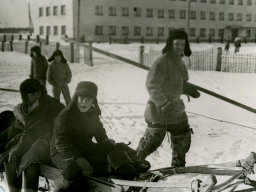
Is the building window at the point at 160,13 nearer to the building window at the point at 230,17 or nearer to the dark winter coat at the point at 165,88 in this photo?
the building window at the point at 230,17

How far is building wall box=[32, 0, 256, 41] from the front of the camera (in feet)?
137

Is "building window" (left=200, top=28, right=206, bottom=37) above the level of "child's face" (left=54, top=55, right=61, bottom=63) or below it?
above

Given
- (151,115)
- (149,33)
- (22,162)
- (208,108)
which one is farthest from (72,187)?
(149,33)

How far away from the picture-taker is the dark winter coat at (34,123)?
3.22 metres

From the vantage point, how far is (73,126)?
294cm

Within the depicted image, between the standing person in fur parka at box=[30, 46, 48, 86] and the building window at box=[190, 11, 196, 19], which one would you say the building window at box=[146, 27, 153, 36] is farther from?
the standing person in fur parka at box=[30, 46, 48, 86]

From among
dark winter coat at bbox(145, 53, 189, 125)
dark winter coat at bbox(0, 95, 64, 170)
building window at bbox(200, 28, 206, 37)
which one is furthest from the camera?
building window at bbox(200, 28, 206, 37)

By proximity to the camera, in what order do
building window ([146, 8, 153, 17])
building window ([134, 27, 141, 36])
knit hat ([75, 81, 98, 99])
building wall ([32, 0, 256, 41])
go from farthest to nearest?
1. building window ([146, 8, 153, 17])
2. building window ([134, 27, 141, 36])
3. building wall ([32, 0, 256, 41])
4. knit hat ([75, 81, 98, 99])

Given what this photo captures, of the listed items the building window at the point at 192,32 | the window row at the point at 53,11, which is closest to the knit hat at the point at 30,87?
the window row at the point at 53,11

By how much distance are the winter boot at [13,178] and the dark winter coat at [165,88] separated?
126 cm

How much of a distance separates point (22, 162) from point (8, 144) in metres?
0.38

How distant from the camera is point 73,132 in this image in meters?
2.96

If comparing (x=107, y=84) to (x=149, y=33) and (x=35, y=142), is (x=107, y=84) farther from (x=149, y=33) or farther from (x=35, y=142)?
(x=149, y=33)

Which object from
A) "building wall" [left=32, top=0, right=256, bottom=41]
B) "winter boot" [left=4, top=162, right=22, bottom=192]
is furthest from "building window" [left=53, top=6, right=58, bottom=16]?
"winter boot" [left=4, top=162, right=22, bottom=192]
